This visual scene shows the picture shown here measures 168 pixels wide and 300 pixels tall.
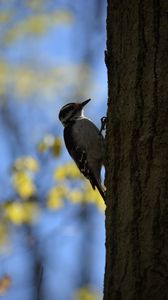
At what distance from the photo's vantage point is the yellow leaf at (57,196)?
8.81 metres

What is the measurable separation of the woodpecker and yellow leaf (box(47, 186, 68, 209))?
1.82 metres

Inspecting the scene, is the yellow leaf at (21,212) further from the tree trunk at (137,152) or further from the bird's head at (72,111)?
the tree trunk at (137,152)

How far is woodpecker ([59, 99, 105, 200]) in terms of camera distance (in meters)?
6.46

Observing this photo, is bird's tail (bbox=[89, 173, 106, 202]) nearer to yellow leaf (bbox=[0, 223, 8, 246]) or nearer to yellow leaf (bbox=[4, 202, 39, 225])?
yellow leaf (bbox=[4, 202, 39, 225])

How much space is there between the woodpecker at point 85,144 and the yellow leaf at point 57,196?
1.82 m

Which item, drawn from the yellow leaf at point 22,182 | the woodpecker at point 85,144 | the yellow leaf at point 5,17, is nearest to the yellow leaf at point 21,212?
the yellow leaf at point 22,182

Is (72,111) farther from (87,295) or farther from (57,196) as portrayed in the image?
(87,295)

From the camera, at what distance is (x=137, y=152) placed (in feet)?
11.0

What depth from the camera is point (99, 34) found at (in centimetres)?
1251

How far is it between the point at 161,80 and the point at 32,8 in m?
7.84

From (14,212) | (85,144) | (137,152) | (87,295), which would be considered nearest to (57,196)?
(14,212)

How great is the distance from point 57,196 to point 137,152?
5678 mm

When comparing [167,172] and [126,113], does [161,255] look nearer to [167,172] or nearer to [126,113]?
[167,172]

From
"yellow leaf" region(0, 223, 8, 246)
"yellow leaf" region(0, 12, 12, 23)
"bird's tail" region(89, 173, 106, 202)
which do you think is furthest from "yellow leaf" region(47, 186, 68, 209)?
"yellow leaf" region(0, 12, 12, 23)
